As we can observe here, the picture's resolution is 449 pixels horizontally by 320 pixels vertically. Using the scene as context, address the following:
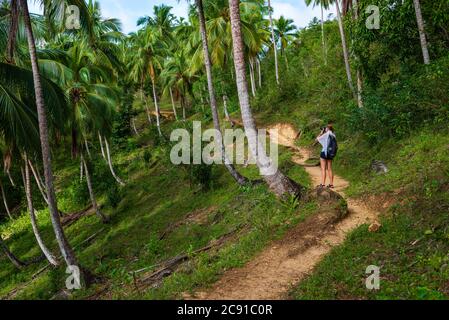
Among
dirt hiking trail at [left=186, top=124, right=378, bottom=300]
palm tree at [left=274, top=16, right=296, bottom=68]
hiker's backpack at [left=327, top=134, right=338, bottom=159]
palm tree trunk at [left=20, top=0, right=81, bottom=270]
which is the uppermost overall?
palm tree at [left=274, top=16, right=296, bottom=68]

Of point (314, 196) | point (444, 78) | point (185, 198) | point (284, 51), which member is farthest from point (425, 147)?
point (284, 51)

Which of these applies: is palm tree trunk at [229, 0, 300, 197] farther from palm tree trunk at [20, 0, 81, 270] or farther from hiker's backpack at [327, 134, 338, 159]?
palm tree trunk at [20, 0, 81, 270]

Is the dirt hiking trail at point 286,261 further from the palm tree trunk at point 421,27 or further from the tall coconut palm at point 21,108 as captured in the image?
the tall coconut palm at point 21,108

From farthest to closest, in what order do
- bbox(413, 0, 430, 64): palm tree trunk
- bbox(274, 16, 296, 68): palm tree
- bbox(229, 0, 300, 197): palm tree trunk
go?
1. bbox(274, 16, 296, 68): palm tree
2. bbox(413, 0, 430, 64): palm tree trunk
3. bbox(229, 0, 300, 197): palm tree trunk

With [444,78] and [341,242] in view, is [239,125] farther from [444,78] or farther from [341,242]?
[341,242]

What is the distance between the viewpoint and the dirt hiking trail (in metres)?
6.30

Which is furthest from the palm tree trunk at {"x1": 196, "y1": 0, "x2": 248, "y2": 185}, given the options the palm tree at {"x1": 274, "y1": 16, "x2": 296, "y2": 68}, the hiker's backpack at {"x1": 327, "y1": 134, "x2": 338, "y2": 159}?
the palm tree at {"x1": 274, "y1": 16, "x2": 296, "y2": 68}

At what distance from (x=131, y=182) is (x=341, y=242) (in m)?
21.2

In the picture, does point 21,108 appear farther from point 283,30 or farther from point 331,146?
point 283,30

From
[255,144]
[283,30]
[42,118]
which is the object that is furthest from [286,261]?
[283,30]

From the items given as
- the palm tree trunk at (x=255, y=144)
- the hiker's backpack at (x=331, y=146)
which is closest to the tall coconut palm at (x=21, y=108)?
the palm tree trunk at (x=255, y=144)

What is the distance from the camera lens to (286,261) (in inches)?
282

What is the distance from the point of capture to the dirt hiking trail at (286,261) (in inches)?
248

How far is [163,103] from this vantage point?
186 feet
